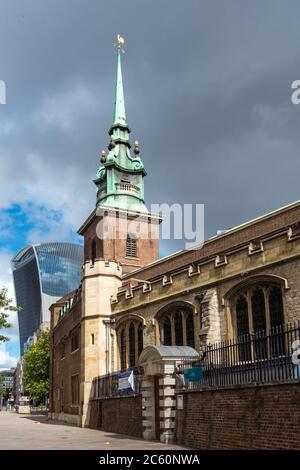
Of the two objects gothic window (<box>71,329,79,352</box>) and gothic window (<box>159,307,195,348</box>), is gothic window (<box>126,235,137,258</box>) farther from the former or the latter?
gothic window (<box>159,307,195,348</box>)

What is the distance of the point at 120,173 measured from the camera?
53281mm

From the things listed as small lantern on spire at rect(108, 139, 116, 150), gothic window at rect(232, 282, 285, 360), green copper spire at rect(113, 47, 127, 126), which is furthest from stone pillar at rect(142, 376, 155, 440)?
green copper spire at rect(113, 47, 127, 126)

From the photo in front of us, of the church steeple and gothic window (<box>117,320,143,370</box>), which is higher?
the church steeple

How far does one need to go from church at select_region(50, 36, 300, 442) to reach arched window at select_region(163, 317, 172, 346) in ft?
0.07

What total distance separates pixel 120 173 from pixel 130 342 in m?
25.8

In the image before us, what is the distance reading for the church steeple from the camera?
2010 inches

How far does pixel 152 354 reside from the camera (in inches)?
786

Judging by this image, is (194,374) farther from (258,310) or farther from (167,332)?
(167,332)

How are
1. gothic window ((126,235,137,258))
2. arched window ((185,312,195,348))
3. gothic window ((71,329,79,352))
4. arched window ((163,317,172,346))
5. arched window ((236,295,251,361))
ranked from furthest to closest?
gothic window ((126,235,137,258)), gothic window ((71,329,79,352)), arched window ((163,317,172,346)), arched window ((185,312,195,348)), arched window ((236,295,251,361))

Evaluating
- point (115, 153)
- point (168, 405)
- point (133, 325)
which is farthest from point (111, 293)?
point (115, 153)

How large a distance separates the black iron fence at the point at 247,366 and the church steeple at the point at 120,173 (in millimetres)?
32336

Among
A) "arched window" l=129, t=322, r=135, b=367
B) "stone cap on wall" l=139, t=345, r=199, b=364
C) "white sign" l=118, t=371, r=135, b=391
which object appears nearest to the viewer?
"stone cap on wall" l=139, t=345, r=199, b=364

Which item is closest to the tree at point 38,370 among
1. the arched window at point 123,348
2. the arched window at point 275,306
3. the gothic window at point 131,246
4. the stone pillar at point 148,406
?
the gothic window at point 131,246

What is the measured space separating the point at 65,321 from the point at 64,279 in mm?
A: 158068
